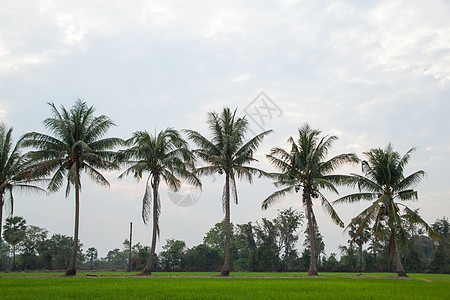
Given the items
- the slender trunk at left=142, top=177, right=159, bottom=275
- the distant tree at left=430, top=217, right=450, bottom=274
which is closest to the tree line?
the distant tree at left=430, top=217, right=450, bottom=274

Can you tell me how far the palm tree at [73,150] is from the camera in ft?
77.2

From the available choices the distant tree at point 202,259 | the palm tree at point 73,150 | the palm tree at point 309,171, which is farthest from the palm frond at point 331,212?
the distant tree at point 202,259

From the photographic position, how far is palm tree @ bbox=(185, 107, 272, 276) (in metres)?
25.5

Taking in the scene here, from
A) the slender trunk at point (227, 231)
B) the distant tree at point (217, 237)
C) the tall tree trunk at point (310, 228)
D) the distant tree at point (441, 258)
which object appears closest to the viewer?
the slender trunk at point (227, 231)

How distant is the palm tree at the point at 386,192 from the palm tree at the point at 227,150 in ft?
23.9

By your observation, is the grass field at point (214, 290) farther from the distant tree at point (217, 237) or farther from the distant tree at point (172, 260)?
the distant tree at point (217, 237)

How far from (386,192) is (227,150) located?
1167 cm

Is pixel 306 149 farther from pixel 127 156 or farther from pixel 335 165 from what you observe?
pixel 127 156

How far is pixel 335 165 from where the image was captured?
2623 cm

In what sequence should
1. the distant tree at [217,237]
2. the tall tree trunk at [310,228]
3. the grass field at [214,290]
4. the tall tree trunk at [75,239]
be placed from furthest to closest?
the distant tree at [217,237] → the tall tree trunk at [310,228] → the tall tree trunk at [75,239] → the grass field at [214,290]

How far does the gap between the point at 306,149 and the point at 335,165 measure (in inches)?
92.2

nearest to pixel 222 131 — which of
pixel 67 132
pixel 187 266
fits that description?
pixel 67 132

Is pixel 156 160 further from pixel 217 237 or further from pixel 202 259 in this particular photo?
pixel 217 237

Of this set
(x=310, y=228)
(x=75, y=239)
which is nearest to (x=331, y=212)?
(x=310, y=228)
